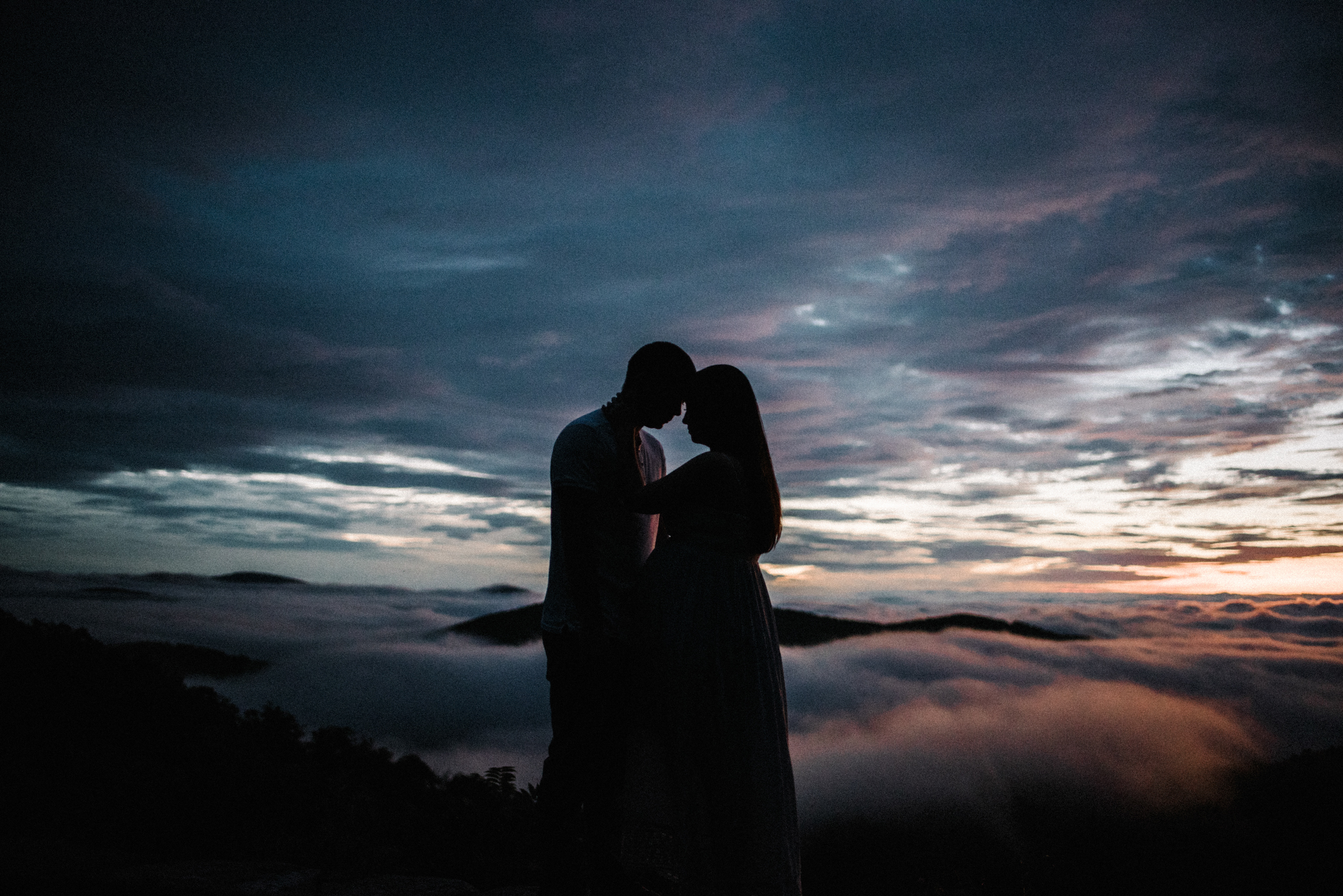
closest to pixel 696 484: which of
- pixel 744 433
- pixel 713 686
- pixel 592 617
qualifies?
pixel 744 433

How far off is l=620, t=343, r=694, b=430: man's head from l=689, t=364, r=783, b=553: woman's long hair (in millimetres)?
88

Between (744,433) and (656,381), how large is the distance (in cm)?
55

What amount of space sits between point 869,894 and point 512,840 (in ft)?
11.5

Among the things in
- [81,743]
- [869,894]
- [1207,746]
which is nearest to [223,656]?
[81,743]

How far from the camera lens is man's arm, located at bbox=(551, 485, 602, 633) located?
10.9ft

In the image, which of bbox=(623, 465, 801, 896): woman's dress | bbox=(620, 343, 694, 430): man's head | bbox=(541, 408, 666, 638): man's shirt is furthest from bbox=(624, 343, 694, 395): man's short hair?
bbox=(623, 465, 801, 896): woman's dress

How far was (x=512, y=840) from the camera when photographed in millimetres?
5938

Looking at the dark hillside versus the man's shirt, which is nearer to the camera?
the man's shirt

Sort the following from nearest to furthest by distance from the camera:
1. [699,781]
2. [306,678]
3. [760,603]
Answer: [699,781], [760,603], [306,678]

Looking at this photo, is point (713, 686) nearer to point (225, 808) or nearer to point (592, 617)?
point (592, 617)

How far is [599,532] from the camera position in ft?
11.6

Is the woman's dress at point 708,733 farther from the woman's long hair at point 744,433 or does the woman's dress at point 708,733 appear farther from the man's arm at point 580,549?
A: the man's arm at point 580,549

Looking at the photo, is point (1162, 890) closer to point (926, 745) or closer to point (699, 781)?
point (699, 781)

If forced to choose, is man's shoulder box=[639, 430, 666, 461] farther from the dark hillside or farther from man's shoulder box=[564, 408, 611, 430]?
the dark hillside
